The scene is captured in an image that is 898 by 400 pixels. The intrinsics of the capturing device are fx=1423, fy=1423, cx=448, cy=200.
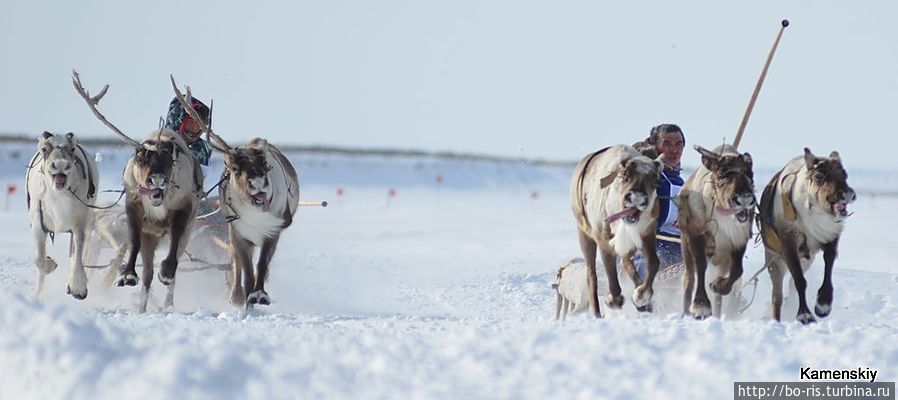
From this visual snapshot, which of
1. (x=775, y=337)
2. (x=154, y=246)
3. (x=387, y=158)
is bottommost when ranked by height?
(x=387, y=158)

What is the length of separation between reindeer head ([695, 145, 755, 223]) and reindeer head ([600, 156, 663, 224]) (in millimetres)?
362

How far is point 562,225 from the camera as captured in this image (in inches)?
1092

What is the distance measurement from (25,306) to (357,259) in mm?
11312

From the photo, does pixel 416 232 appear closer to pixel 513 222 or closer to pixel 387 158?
pixel 513 222

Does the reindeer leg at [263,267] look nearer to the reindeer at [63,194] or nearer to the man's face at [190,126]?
the reindeer at [63,194]

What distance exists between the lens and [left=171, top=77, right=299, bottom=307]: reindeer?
34.6 feet

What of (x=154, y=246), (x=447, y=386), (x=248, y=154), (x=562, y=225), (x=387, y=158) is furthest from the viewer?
(x=387, y=158)

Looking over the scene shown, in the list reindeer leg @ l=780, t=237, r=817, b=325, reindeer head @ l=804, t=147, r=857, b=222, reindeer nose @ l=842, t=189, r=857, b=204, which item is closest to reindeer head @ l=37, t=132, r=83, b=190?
reindeer leg @ l=780, t=237, r=817, b=325

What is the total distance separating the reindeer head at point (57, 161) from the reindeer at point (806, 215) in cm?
528

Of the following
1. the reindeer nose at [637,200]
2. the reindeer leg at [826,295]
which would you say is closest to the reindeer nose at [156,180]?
the reindeer nose at [637,200]

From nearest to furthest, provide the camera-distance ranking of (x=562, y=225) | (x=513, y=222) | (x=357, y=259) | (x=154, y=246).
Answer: (x=154, y=246)
(x=357, y=259)
(x=562, y=225)
(x=513, y=222)

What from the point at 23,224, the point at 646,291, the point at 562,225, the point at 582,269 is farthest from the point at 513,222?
the point at 646,291

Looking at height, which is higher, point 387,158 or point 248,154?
point 248,154

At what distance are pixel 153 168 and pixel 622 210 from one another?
3541 millimetres
